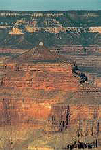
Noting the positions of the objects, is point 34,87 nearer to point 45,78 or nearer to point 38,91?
point 38,91

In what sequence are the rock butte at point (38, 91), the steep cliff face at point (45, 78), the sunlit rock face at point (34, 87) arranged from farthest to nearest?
the steep cliff face at point (45, 78) < the sunlit rock face at point (34, 87) < the rock butte at point (38, 91)

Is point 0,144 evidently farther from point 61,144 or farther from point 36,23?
point 36,23

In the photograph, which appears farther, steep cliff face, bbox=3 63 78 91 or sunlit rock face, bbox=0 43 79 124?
steep cliff face, bbox=3 63 78 91

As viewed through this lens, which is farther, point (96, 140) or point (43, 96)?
point (43, 96)

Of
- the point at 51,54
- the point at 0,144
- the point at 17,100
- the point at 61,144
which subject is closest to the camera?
the point at 61,144

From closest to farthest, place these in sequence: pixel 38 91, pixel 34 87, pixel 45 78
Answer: pixel 38 91 < pixel 34 87 < pixel 45 78

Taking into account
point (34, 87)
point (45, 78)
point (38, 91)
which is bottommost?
point (38, 91)

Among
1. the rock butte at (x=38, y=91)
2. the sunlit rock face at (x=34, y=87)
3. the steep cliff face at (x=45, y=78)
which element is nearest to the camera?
the rock butte at (x=38, y=91)

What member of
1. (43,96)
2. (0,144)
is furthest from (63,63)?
(0,144)

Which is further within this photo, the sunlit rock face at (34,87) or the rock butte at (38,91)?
the sunlit rock face at (34,87)

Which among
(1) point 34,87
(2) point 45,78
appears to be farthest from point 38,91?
(2) point 45,78

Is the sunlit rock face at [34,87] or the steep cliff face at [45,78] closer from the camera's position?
the sunlit rock face at [34,87]
